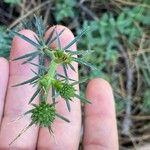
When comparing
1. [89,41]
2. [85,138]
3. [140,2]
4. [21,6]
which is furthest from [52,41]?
[140,2]

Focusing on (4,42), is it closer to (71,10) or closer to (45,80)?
(71,10)

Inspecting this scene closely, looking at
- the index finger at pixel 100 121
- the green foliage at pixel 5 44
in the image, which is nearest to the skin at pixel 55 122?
the index finger at pixel 100 121

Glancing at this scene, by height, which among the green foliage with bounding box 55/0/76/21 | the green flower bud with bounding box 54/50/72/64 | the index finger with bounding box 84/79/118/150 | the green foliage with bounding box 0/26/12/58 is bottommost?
the index finger with bounding box 84/79/118/150

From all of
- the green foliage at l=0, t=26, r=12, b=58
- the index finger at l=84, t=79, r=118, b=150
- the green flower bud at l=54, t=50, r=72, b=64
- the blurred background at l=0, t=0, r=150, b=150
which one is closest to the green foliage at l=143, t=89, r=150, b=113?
the blurred background at l=0, t=0, r=150, b=150

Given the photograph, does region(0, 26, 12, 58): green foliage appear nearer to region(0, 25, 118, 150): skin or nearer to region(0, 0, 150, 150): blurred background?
region(0, 25, 118, 150): skin

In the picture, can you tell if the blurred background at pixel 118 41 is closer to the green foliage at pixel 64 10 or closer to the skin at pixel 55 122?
the green foliage at pixel 64 10

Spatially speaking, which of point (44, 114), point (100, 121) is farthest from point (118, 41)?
point (44, 114)

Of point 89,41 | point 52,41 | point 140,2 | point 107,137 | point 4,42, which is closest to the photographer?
point 52,41
